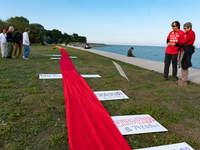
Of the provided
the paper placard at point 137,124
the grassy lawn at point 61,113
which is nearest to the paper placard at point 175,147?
the grassy lawn at point 61,113

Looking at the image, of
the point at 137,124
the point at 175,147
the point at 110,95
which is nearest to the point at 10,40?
the point at 110,95

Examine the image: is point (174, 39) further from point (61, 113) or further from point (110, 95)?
point (61, 113)

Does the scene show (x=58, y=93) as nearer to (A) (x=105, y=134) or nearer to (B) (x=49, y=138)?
(B) (x=49, y=138)

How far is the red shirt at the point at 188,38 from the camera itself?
14.8 feet

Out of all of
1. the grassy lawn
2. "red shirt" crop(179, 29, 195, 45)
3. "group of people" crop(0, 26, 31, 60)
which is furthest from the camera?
"group of people" crop(0, 26, 31, 60)

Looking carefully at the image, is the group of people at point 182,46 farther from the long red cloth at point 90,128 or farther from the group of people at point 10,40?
the group of people at point 10,40

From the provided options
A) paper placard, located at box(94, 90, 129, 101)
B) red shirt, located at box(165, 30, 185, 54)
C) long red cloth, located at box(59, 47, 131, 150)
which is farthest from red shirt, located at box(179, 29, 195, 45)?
long red cloth, located at box(59, 47, 131, 150)

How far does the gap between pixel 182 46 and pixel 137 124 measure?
3790 millimetres

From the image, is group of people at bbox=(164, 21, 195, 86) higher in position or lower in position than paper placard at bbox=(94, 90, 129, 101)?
higher

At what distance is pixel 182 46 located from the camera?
4.77 metres

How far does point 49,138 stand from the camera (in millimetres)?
1991

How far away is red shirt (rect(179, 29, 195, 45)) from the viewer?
14.8 feet

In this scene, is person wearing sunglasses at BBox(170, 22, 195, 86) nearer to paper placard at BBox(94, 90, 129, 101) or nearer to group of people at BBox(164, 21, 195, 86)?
group of people at BBox(164, 21, 195, 86)

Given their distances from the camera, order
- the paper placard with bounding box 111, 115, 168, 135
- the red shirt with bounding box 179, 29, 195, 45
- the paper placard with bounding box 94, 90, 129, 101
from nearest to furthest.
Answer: the paper placard with bounding box 111, 115, 168, 135, the paper placard with bounding box 94, 90, 129, 101, the red shirt with bounding box 179, 29, 195, 45
